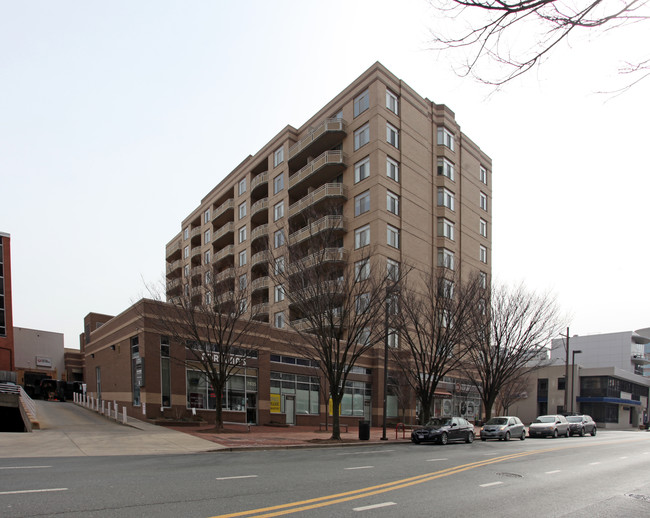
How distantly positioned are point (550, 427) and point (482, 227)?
2351 cm

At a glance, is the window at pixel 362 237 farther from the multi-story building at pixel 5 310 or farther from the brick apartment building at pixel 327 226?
the multi-story building at pixel 5 310

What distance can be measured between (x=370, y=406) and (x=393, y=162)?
19.4 m

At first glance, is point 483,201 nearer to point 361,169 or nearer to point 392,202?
point 392,202

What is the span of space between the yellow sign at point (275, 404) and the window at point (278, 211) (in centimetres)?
1899

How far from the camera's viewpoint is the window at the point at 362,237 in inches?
1457

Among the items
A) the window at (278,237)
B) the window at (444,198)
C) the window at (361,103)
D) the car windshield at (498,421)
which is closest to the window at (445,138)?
the window at (444,198)

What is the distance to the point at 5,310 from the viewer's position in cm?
4591

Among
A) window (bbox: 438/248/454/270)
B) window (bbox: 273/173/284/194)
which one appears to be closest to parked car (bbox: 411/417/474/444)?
window (bbox: 438/248/454/270)

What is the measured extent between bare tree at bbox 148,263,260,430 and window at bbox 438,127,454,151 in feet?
83.6

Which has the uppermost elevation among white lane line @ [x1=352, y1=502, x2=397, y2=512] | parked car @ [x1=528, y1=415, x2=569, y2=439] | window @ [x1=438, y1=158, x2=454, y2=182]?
window @ [x1=438, y1=158, x2=454, y2=182]

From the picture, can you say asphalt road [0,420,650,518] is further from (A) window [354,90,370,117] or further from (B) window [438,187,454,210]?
(B) window [438,187,454,210]

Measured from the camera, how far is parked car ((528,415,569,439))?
31844mm

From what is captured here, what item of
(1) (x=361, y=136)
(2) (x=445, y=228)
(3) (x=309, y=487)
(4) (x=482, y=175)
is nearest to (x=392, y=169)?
(1) (x=361, y=136)

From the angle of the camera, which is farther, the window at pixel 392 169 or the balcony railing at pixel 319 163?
the balcony railing at pixel 319 163
